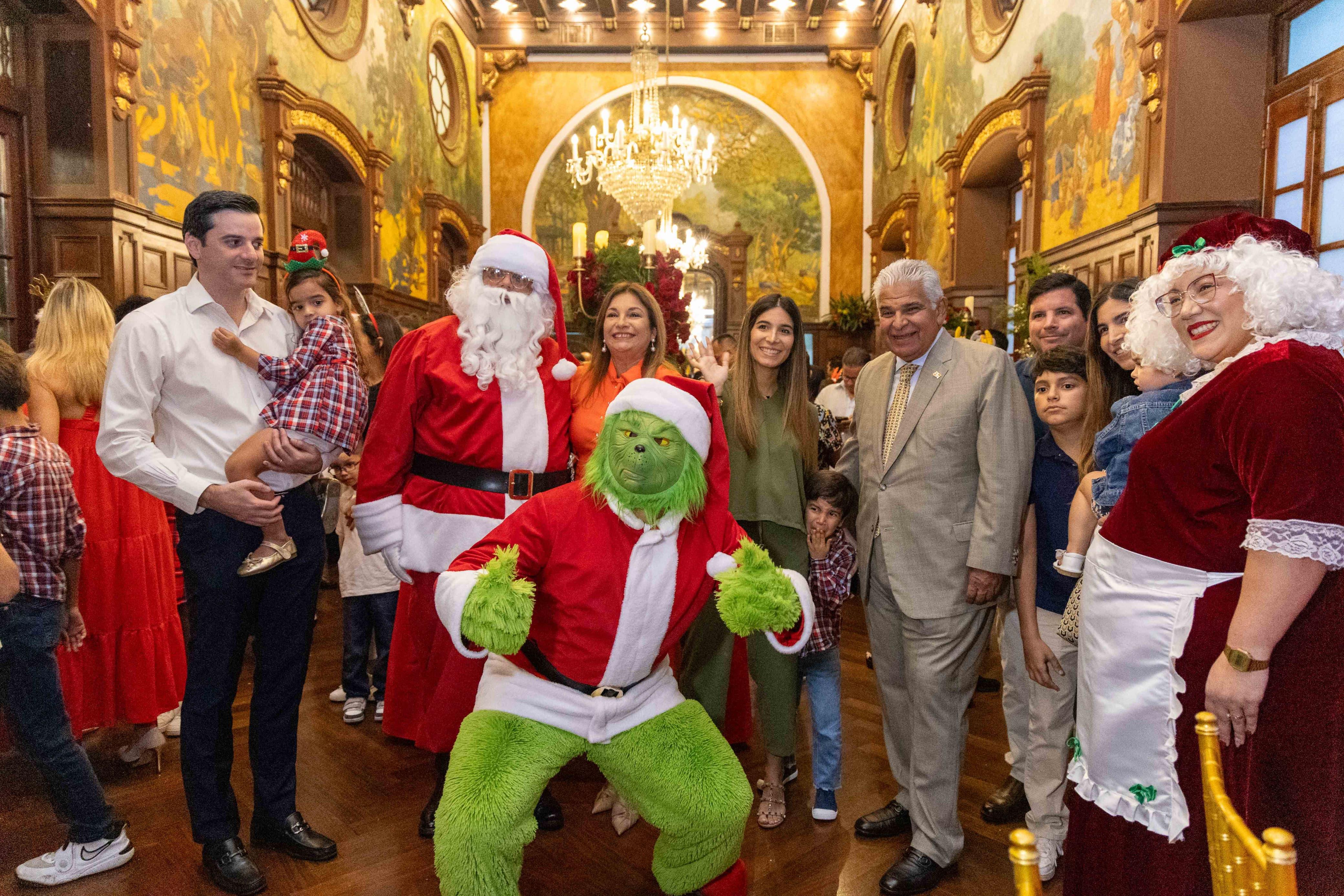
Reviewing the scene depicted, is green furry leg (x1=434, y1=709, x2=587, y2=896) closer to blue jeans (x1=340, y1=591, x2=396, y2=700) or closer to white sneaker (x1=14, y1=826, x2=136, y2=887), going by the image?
white sneaker (x1=14, y1=826, x2=136, y2=887)

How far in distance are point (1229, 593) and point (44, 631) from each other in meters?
2.80

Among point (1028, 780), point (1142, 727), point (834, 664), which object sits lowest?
point (1028, 780)

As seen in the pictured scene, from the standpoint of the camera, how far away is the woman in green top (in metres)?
2.54

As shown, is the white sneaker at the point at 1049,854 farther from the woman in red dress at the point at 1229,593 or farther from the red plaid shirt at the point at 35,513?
the red plaid shirt at the point at 35,513

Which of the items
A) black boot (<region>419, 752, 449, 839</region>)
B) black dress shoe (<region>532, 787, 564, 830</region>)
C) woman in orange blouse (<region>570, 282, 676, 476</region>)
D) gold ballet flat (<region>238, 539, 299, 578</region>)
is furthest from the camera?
woman in orange blouse (<region>570, 282, 676, 476</region>)

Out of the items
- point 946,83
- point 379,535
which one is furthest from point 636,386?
point 946,83

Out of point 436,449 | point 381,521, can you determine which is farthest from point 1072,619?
point 381,521

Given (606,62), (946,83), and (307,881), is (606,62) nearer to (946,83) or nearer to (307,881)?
(946,83)

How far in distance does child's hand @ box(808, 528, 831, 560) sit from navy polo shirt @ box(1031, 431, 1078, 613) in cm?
64

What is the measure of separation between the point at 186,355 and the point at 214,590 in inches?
24.2

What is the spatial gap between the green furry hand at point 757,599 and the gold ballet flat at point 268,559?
1.17 meters

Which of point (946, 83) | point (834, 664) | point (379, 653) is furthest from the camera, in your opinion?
point (946, 83)

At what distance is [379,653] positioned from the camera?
3609mm

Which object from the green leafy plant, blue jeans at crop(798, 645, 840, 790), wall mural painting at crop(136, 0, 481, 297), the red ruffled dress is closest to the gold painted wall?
the green leafy plant
